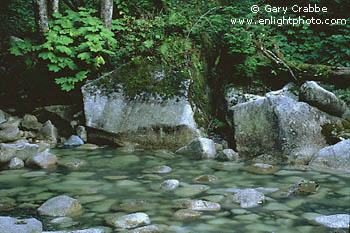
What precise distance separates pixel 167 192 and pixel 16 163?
211 centimetres

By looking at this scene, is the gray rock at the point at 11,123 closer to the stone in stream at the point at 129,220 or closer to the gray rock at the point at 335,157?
the stone in stream at the point at 129,220

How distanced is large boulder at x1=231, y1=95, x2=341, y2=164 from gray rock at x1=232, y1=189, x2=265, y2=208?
1.75m

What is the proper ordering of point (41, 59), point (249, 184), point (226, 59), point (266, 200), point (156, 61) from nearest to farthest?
point (266, 200) → point (249, 184) → point (156, 61) → point (41, 59) → point (226, 59)

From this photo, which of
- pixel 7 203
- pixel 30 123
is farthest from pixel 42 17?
pixel 7 203

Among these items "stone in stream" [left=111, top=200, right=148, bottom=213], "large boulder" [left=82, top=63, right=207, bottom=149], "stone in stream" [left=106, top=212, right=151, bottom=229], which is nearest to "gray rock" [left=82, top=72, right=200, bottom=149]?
"large boulder" [left=82, top=63, right=207, bottom=149]

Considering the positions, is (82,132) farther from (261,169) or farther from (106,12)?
(261,169)

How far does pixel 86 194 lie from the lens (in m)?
3.57

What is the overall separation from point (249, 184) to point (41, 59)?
195 inches

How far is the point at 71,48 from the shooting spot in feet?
22.4

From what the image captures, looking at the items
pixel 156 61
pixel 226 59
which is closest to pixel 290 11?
pixel 226 59

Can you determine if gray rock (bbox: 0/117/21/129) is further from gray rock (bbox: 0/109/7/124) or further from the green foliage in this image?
the green foliage

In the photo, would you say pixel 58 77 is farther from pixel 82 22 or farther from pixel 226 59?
pixel 226 59

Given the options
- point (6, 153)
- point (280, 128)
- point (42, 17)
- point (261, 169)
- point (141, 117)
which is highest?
point (42, 17)

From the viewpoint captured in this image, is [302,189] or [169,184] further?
[169,184]
